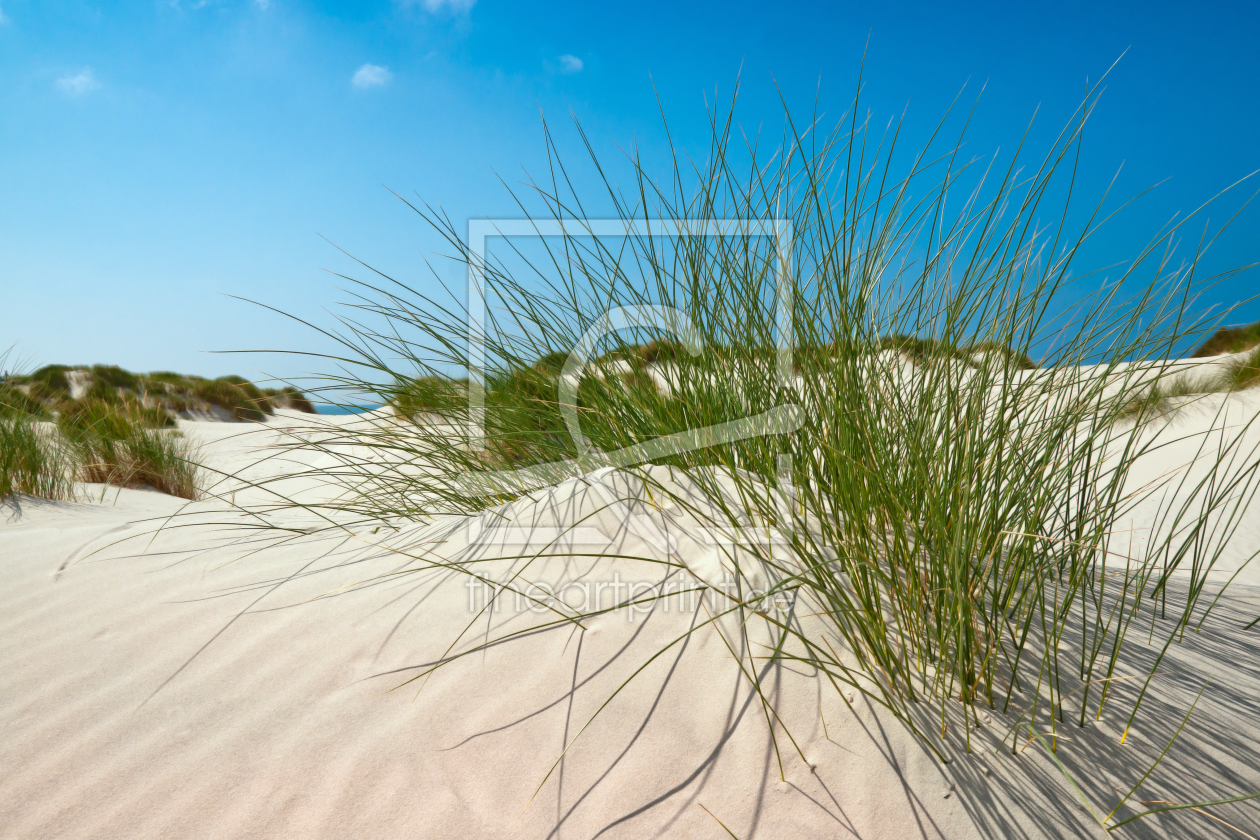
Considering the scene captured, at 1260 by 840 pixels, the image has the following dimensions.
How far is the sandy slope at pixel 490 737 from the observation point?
97 centimetres

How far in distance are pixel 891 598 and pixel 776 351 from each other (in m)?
0.79

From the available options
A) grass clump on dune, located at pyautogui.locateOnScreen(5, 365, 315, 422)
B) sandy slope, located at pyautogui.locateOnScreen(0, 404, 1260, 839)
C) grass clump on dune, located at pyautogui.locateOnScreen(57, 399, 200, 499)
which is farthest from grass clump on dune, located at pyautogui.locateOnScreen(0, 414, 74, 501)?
grass clump on dune, located at pyautogui.locateOnScreen(5, 365, 315, 422)

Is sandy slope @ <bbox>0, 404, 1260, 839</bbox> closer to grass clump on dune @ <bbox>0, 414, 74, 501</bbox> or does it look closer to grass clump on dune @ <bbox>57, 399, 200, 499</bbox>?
grass clump on dune @ <bbox>0, 414, 74, 501</bbox>

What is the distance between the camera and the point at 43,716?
4.16 feet

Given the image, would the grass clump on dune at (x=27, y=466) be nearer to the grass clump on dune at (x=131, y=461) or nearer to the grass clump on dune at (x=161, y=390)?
the grass clump on dune at (x=131, y=461)

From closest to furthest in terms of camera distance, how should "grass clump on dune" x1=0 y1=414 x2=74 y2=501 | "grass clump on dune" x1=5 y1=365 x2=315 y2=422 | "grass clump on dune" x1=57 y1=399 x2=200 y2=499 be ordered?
"grass clump on dune" x1=0 y1=414 x2=74 y2=501
"grass clump on dune" x1=57 y1=399 x2=200 y2=499
"grass clump on dune" x1=5 y1=365 x2=315 y2=422

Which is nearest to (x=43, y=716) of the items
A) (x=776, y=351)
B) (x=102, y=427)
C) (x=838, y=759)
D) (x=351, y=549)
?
(x=351, y=549)

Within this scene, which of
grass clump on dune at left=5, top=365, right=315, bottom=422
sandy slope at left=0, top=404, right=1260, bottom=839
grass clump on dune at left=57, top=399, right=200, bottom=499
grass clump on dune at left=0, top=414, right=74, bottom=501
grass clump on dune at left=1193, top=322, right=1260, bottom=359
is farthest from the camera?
grass clump on dune at left=5, top=365, right=315, bottom=422

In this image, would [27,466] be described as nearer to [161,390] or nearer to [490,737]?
[490,737]

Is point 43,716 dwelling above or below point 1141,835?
above

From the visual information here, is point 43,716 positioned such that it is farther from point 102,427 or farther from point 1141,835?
point 102,427

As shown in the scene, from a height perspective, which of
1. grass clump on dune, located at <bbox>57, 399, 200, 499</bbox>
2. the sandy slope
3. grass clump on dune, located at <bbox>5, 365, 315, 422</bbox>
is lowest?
the sandy slope

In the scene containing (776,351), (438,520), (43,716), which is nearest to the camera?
(43,716)

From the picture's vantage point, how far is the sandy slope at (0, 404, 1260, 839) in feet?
3.17
